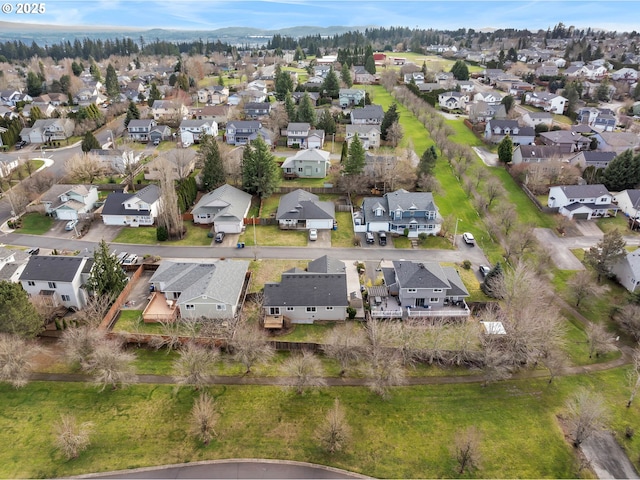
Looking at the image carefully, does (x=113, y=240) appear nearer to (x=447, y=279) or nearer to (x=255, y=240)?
(x=255, y=240)

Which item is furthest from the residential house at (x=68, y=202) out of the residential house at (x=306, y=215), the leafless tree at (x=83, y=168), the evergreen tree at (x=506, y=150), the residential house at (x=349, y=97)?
the residential house at (x=349, y=97)

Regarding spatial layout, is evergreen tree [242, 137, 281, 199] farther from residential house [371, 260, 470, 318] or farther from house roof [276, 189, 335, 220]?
residential house [371, 260, 470, 318]

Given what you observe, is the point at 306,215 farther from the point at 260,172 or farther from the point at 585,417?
the point at 585,417

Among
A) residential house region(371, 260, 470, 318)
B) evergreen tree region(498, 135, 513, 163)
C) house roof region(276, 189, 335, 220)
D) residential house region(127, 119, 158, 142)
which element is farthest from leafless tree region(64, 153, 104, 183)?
evergreen tree region(498, 135, 513, 163)

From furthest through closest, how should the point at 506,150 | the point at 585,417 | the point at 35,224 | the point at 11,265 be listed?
the point at 506,150
the point at 35,224
the point at 11,265
the point at 585,417

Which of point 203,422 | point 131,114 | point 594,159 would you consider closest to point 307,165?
point 594,159
